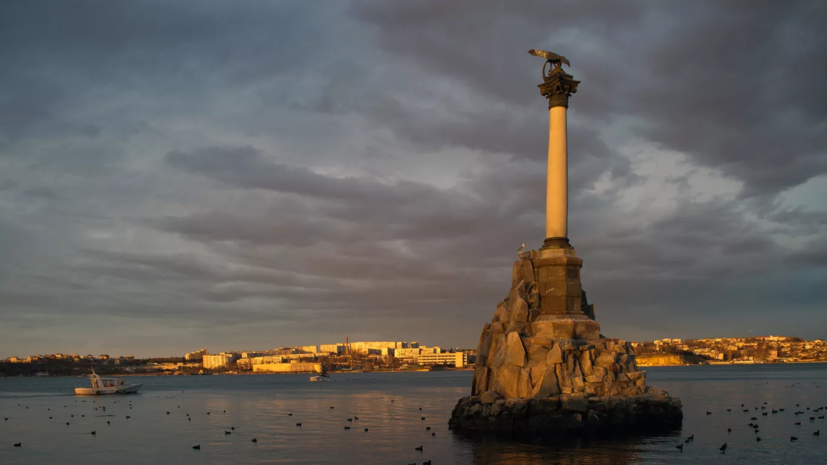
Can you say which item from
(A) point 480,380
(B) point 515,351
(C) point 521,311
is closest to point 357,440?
(A) point 480,380

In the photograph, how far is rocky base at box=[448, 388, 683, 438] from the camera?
108 feet

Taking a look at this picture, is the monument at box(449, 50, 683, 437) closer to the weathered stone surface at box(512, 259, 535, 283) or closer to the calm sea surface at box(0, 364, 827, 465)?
the weathered stone surface at box(512, 259, 535, 283)

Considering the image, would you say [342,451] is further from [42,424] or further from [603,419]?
[42,424]

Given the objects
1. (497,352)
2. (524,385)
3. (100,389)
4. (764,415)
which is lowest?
(100,389)

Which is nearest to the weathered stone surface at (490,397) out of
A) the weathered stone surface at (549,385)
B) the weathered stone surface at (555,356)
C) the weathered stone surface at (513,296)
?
the weathered stone surface at (549,385)

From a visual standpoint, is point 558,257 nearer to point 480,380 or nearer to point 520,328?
point 520,328

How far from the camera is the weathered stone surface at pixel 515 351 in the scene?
3509 centimetres

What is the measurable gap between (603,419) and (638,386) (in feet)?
10.0

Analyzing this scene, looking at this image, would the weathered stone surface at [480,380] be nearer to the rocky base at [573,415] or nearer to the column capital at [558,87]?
the rocky base at [573,415]

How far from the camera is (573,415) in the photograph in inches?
1294

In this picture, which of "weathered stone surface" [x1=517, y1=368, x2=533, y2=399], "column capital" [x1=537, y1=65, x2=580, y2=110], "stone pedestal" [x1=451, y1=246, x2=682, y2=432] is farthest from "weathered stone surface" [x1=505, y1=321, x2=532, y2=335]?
"column capital" [x1=537, y1=65, x2=580, y2=110]

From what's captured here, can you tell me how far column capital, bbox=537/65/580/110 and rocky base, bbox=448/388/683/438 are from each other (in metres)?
14.8

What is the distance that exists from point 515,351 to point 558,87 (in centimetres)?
1353

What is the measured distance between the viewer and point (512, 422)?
111 ft
